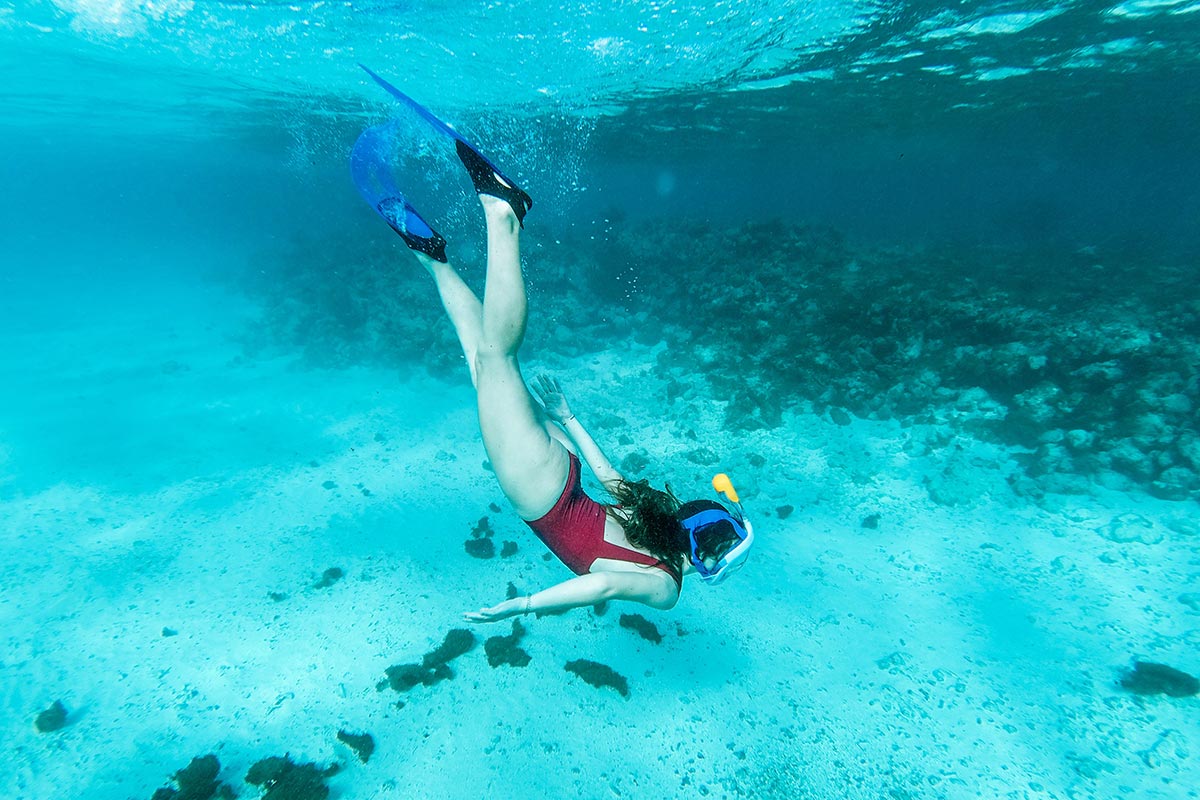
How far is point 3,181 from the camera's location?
61688mm

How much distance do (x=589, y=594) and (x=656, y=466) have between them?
657 centimetres

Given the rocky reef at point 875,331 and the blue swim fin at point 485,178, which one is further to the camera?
the rocky reef at point 875,331

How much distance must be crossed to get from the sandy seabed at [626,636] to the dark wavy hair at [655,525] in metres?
2.93

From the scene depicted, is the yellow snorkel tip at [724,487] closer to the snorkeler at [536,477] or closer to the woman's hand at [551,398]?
the snorkeler at [536,477]

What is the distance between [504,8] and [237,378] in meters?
14.6

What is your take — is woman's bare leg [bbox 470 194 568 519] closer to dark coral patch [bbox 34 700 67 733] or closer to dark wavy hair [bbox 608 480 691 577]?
dark wavy hair [bbox 608 480 691 577]

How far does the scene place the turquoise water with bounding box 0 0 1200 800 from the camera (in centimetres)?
518

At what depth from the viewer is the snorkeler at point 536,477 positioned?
328 cm

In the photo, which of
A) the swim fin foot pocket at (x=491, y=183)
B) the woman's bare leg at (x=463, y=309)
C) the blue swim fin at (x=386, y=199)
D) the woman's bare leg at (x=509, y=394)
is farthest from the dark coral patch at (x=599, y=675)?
the swim fin foot pocket at (x=491, y=183)

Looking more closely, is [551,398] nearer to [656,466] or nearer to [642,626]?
[642,626]

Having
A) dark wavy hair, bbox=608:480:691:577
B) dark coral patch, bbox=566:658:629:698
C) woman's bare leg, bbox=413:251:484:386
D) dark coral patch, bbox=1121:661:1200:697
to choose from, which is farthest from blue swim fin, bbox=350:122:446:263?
dark coral patch, bbox=1121:661:1200:697

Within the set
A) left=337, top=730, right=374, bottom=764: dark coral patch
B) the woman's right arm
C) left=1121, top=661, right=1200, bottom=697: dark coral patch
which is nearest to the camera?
the woman's right arm

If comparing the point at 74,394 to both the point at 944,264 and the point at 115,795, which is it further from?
the point at 944,264

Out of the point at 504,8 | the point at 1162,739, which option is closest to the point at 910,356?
the point at 1162,739
